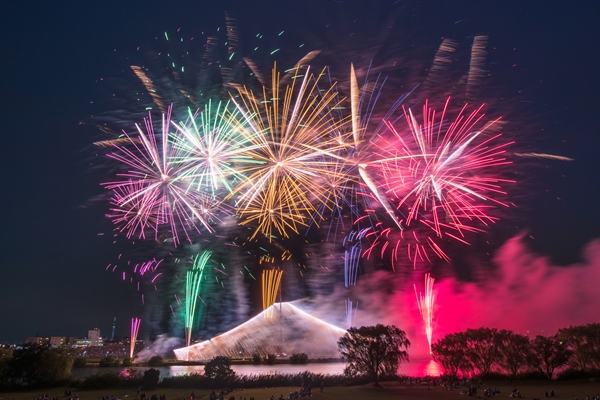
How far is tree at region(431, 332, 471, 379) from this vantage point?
162 feet

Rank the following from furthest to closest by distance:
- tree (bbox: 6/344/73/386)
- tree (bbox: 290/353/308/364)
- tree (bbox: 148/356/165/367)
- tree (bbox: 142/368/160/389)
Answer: tree (bbox: 290/353/308/364) < tree (bbox: 148/356/165/367) < tree (bbox: 6/344/73/386) < tree (bbox: 142/368/160/389)

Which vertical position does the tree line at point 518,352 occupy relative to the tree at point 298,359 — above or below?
above

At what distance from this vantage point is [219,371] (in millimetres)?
41688

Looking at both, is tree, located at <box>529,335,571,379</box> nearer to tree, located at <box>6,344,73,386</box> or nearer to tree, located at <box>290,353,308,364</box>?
tree, located at <box>6,344,73,386</box>

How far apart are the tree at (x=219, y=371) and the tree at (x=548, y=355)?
31.1m

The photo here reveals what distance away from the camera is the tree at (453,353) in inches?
1948

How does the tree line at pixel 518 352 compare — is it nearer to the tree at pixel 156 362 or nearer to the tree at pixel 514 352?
the tree at pixel 514 352

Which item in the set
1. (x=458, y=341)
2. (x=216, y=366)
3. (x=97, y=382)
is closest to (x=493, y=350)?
(x=458, y=341)

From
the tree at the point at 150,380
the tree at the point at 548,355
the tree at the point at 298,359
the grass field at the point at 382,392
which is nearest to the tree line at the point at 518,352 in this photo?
the tree at the point at 548,355

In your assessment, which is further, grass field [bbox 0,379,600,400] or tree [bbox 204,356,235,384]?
tree [bbox 204,356,235,384]

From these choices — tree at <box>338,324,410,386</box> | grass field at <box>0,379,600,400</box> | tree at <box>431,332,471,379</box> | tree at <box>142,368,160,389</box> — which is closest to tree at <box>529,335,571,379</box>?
grass field at <box>0,379,600,400</box>

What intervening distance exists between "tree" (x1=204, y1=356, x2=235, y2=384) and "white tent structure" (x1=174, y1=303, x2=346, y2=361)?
2179 inches

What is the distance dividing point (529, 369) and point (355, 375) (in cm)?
1893

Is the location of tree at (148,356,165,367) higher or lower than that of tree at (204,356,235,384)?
lower
